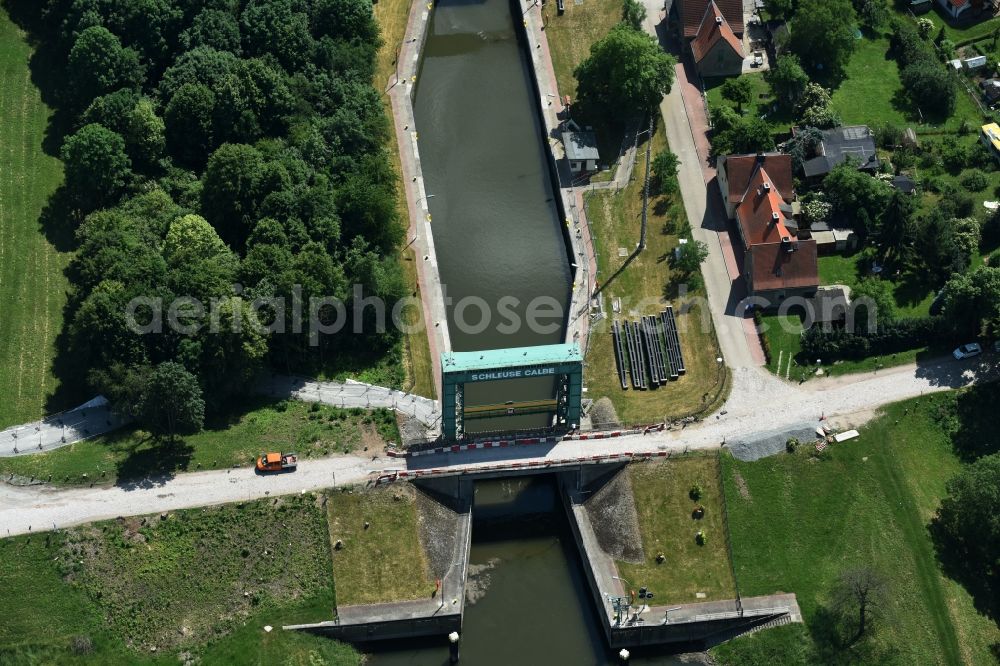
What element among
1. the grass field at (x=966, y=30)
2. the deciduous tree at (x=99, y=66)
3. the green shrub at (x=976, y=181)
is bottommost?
the green shrub at (x=976, y=181)

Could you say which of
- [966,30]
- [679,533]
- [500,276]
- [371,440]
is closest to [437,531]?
[371,440]

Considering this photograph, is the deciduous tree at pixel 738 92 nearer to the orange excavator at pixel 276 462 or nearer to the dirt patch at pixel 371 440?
the dirt patch at pixel 371 440

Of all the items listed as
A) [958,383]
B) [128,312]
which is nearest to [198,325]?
[128,312]

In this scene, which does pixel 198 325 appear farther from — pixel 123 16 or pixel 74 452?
pixel 123 16

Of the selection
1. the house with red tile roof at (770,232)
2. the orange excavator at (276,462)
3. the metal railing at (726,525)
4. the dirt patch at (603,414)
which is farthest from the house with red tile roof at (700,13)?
the orange excavator at (276,462)

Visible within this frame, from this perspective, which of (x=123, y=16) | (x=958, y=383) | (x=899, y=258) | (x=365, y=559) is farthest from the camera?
(x=123, y=16)
